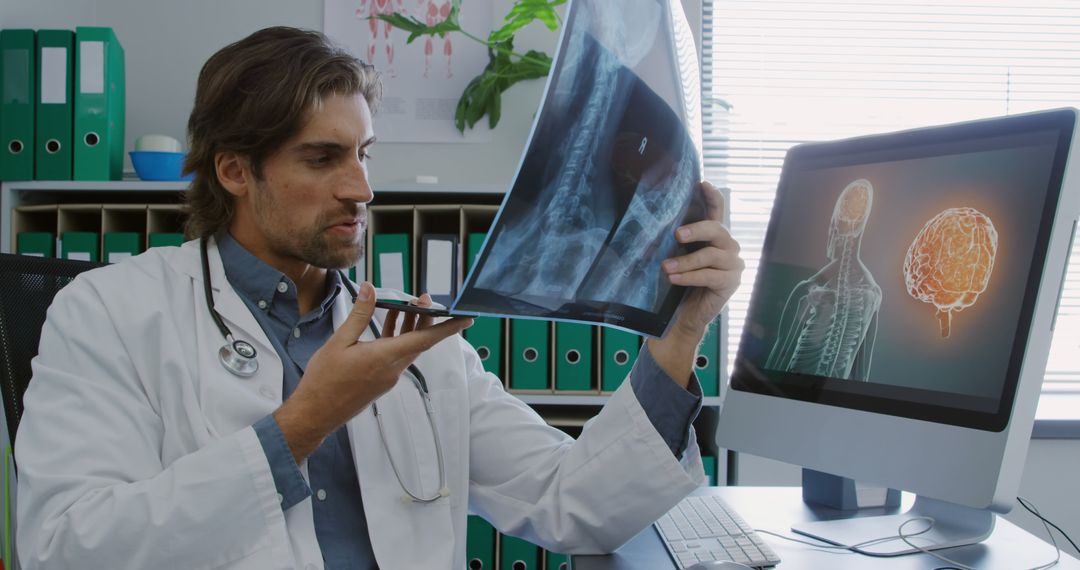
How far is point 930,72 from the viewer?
237cm

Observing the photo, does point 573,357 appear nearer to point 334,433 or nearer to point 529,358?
point 529,358

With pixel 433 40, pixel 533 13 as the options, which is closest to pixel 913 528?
pixel 533 13

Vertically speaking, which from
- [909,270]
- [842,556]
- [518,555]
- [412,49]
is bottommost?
[518,555]

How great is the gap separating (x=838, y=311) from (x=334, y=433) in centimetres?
65

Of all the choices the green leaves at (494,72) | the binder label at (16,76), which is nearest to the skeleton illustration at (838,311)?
the green leaves at (494,72)

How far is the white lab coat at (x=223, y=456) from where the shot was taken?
2.55ft

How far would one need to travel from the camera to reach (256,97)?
1.14m

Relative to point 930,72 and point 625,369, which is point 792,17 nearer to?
point 930,72

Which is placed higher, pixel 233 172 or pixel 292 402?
pixel 233 172

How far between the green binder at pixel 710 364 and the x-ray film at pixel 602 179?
1.06 meters

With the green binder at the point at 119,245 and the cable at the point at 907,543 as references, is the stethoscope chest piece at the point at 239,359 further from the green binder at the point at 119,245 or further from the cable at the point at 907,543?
the green binder at the point at 119,245

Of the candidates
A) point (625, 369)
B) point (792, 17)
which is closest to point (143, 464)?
point (625, 369)

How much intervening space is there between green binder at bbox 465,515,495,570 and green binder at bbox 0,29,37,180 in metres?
1.33

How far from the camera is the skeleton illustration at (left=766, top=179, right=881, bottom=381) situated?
3.11 ft
